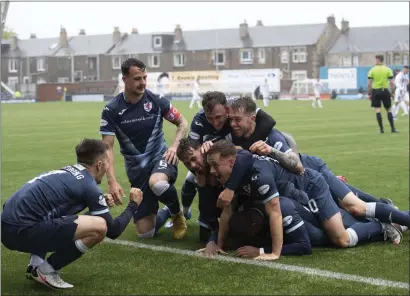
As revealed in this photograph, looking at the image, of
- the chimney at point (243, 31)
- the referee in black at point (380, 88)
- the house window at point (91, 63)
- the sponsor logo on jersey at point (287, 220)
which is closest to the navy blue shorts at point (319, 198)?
the sponsor logo on jersey at point (287, 220)

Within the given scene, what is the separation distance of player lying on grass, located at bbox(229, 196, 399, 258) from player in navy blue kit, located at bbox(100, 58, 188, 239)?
1158 mm

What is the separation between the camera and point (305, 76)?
97062mm

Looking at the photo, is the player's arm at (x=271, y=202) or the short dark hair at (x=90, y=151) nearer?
the short dark hair at (x=90, y=151)

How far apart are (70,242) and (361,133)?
1845cm

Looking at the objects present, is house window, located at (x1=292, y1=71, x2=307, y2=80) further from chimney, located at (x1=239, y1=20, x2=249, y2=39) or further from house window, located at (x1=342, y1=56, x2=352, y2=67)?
chimney, located at (x1=239, y1=20, x2=249, y2=39)

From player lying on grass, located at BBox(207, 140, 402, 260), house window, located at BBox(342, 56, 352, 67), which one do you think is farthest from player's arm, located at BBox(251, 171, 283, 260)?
house window, located at BBox(342, 56, 352, 67)

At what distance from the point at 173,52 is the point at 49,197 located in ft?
321

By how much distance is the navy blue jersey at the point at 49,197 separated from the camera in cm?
619

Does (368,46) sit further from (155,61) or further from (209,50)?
(155,61)

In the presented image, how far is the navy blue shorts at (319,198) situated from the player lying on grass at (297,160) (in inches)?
8.5

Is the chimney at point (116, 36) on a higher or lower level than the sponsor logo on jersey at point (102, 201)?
higher

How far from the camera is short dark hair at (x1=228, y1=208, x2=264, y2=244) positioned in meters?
7.41

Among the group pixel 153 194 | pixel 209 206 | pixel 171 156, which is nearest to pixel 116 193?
pixel 209 206

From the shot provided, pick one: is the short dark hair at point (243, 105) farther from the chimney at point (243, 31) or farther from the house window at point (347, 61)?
the chimney at point (243, 31)
